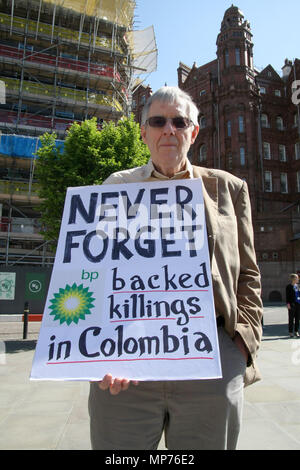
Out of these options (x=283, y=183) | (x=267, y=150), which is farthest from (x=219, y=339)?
(x=283, y=183)

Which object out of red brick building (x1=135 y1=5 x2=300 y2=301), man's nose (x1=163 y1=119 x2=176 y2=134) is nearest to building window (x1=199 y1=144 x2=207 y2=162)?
red brick building (x1=135 y1=5 x2=300 y2=301)

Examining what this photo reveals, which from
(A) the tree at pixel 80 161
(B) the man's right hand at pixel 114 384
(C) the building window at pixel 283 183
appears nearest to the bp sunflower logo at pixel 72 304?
(B) the man's right hand at pixel 114 384

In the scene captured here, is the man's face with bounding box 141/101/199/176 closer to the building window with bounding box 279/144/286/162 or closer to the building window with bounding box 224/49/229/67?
the building window with bounding box 279/144/286/162

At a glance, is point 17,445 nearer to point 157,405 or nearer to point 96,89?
point 157,405

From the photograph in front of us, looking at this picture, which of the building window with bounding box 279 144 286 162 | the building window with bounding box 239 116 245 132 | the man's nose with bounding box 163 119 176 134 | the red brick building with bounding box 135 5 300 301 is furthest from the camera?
the building window with bounding box 279 144 286 162

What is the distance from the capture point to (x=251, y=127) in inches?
1419

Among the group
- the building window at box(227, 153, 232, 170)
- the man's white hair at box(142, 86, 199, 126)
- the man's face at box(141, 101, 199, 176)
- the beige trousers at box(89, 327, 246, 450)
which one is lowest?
the beige trousers at box(89, 327, 246, 450)

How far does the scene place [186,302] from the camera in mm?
1560

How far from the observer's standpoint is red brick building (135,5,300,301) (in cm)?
3538

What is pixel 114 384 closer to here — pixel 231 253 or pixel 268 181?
pixel 231 253

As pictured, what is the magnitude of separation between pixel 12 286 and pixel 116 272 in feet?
52.2

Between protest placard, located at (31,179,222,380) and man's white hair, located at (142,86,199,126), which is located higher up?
man's white hair, located at (142,86,199,126)

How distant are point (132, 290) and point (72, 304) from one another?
0.29 metres

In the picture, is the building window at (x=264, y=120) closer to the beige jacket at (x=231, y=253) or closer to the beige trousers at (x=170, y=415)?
the beige jacket at (x=231, y=253)
